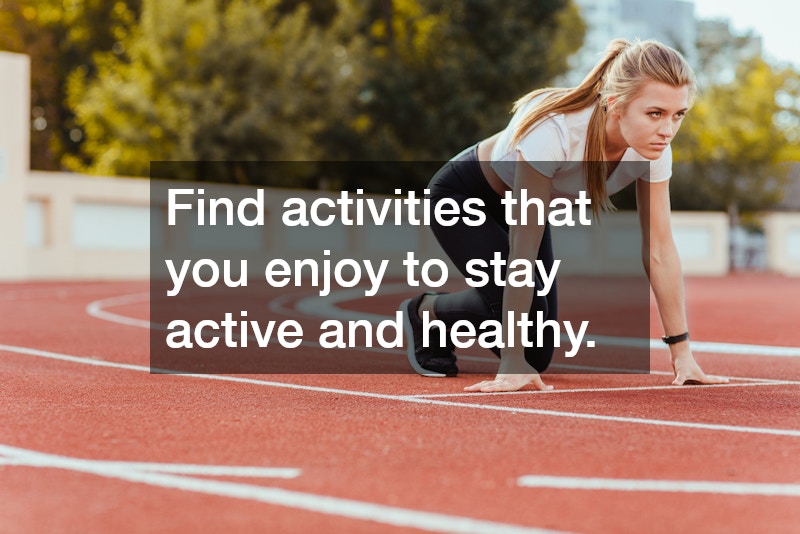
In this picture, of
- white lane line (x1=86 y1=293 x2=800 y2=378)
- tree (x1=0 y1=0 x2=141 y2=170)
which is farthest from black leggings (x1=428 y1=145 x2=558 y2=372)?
tree (x1=0 y1=0 x2=141 y2=170)

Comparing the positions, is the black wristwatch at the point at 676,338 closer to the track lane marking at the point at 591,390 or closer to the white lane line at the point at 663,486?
the track lane marking at the point at 591,390

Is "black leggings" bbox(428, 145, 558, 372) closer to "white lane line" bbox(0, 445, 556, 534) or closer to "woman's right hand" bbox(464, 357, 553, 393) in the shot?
"woman's right hand" bbox(464, 357, 553, 393)

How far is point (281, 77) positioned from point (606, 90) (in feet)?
103

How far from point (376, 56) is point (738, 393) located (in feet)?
113

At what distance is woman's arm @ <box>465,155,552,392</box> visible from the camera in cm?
511

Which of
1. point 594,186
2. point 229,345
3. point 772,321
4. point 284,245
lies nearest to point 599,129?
point 594,186

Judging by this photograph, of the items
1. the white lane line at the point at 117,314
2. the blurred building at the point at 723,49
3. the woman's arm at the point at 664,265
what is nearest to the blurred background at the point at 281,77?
the white lane line at the point at 117,314

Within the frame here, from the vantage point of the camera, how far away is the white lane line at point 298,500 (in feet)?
9.54

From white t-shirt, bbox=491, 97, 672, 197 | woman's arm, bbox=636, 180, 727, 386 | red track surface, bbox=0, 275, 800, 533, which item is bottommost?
red track surface, bbox=0, 275, 800, 533

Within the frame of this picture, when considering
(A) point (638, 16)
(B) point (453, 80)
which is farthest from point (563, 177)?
(A) point (638, 16)

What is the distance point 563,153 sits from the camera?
5.04 meters

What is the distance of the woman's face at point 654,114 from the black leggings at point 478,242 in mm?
1087

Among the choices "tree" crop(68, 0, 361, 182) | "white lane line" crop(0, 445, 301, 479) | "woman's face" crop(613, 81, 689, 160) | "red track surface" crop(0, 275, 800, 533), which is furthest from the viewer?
"tree" crop(68, 0, 361, 182)

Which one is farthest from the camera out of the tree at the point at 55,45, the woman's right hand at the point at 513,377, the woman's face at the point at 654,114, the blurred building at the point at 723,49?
the blurred building at the point at 723,49
